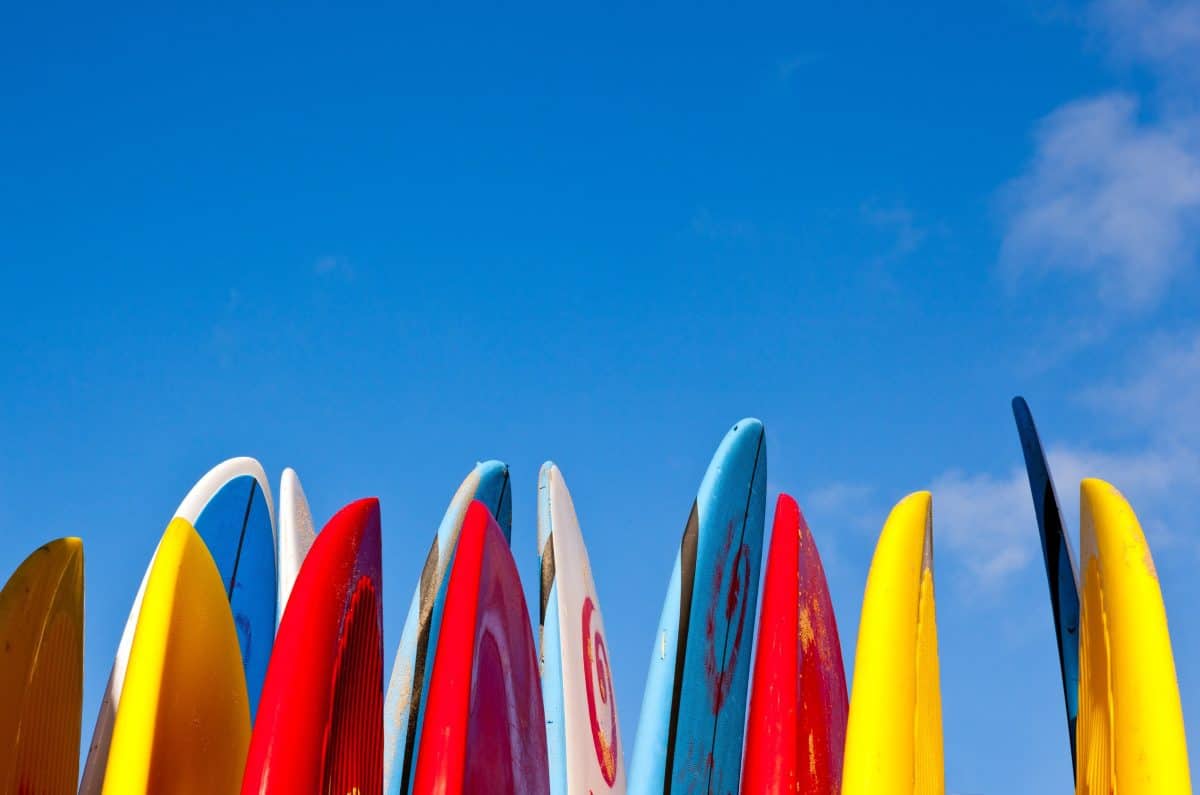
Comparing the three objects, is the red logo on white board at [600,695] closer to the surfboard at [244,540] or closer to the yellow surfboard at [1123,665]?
the surfboard at [244,540]

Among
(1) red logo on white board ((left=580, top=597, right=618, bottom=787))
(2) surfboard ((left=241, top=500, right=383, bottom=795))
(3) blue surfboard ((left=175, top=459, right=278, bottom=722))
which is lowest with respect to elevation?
(2) surfboard ((left=241, top=500, right=383, bottom=795))

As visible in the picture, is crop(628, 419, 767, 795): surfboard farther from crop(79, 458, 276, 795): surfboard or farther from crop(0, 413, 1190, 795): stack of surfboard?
crop(79, 458, 276, 795): surfboard

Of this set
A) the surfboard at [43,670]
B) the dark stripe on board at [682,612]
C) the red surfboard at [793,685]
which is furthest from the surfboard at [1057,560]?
the surfboard at [43,670]

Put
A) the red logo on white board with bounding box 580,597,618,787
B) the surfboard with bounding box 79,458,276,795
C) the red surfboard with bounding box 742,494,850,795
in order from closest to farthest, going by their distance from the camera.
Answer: the red surfboard with bounding box 742,494,850,795 < the red logo on white board with bounding box 580,597,618,787 < the surfboard with bounding box 79,458,276,795

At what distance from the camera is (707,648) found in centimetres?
361

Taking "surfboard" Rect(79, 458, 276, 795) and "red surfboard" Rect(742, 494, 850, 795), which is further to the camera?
"surfboard" Rect(79, 458, 276, 795)

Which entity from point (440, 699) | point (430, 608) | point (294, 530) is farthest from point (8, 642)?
point (294, 530)

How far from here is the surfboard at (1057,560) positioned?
3551 mm

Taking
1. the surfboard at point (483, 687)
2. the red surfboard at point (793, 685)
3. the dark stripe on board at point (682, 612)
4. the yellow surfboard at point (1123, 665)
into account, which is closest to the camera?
the yellow surfboard at point (1123, 665)

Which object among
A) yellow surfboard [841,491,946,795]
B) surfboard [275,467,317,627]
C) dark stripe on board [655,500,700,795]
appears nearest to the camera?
yellow surfboard [841,491,946,795]

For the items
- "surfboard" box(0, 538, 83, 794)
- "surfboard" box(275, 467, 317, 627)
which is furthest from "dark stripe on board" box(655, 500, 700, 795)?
"surfboard" box(0, 538, 83, 794)

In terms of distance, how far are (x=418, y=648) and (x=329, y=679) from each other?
122 cm

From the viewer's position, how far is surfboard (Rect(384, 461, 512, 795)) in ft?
11.4

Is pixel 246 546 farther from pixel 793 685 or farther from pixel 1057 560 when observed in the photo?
pixel 1057 560
